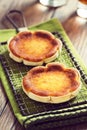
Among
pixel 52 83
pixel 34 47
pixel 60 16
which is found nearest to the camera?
pixel 52 83

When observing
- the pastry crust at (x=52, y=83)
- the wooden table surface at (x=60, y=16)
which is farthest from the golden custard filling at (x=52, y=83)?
the wooden table surface at (x=60, y=16)

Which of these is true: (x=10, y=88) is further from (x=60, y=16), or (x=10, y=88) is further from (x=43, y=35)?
(x=60, y=16)

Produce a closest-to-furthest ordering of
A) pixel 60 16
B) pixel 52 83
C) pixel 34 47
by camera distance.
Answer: pixel 52 83
pixel 34 47
pixel 60 16

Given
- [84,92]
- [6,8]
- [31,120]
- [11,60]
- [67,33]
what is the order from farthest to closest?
[6,8] < [67,33] < [11,60] < [84,92] < [31,120]

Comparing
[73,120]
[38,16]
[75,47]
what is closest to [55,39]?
[75,47]

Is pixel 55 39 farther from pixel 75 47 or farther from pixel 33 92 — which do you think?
pixel 33 92

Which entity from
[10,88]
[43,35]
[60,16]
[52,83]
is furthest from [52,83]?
[60,16]

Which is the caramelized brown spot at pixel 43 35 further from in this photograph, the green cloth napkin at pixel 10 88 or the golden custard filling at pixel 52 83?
the golden custard filling at pixel 52 83
